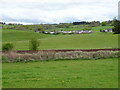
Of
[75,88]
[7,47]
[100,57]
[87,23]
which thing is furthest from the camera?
[87,23]

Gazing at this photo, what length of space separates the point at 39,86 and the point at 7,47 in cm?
3416

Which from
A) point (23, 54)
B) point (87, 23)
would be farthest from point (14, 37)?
point (87, 23)

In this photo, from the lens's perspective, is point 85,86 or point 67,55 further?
point 67,55

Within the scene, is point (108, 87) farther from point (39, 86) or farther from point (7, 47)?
point (7, 47)

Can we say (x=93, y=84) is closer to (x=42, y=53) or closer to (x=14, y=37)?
(x=42, y=53)

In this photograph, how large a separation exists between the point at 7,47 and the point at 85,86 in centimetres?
3525

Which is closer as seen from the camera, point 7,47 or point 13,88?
point 13,88

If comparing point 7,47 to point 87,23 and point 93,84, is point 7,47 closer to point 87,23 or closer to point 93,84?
point 93,84

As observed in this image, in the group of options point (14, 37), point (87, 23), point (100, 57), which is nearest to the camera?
point (100, 57)

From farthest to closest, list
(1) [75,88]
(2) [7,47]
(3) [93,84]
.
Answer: (2) [7,47] → (3) [93,84] → (1) [75,88]

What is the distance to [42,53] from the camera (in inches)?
1240

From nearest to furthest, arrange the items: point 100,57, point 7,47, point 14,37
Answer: point 100,57
point 7,47
point 14,37

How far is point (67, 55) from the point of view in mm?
31812

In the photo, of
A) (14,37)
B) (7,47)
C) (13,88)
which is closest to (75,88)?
(13,88)
